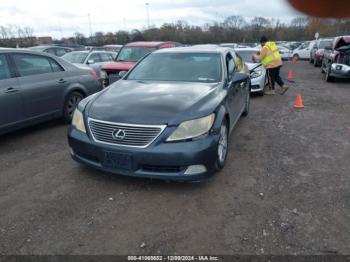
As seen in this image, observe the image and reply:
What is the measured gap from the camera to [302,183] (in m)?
3.71

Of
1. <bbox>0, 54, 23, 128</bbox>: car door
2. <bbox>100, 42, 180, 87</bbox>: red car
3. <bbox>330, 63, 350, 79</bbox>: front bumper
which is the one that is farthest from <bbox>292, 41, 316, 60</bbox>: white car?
<bbox>0, 54, 23, 128</bbox>: car door

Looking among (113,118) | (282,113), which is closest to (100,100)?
(113,118)

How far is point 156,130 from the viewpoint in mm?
3309

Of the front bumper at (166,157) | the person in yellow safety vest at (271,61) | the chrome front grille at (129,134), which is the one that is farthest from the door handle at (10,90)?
the person in yellow safety vest at (271,61)

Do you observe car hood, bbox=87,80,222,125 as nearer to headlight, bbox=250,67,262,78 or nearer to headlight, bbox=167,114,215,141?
headlight, bbox=167,114,215,141

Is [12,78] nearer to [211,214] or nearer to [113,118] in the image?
[113,118]

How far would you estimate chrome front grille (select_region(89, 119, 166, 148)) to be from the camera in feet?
10.8

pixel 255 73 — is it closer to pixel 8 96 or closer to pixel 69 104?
pixel 69 104

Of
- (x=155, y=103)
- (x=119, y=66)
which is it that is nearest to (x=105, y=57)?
(x=119, y=66)

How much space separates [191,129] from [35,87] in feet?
10.5

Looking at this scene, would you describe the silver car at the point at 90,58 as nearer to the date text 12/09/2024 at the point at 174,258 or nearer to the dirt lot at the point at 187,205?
the dirt lot at the point at 187,205

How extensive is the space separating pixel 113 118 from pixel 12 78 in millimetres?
2471

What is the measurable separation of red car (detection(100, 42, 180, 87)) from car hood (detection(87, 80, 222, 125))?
4.53 meters

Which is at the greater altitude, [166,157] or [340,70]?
[166,157]
